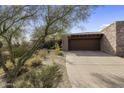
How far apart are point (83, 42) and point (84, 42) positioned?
0.12 m

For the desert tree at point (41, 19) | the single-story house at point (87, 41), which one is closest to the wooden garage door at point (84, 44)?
the single-story house at point (87, 41)

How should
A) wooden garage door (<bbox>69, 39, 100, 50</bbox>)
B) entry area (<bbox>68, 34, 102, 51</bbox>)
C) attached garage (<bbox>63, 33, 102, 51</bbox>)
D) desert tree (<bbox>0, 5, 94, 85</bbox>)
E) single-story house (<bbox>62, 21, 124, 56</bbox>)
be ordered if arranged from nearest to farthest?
desert tree (<bbox>0, 5, 94, 85</bbox>), single-story house (<bbox>62, 21, 124, 56</bbox>), attached garage (<bbox>63, 33, 102, 51</bbox>), entry area (<bbox>68, 34, 102, 51</bbox>), wooden garage door (<bbox>69, 39, 100, 50</bbox>)

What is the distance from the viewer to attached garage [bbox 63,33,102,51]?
71.9 feet

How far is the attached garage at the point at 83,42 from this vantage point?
21.9 meters

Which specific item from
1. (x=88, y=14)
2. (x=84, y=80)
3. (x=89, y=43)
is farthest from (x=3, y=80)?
(x=89, y=43)

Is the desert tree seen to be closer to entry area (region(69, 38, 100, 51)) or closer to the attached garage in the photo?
the attached garage

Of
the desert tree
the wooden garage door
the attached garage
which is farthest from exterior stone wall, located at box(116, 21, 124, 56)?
the desert tree

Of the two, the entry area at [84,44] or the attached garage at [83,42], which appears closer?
the attached garage at [83,42]

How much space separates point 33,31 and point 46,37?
736mm

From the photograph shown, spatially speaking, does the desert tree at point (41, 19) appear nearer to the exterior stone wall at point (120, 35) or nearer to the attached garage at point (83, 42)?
the exterior stone wall at point (120, 35)

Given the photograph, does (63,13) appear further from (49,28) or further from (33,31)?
(33,31)

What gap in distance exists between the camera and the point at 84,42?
2247cm

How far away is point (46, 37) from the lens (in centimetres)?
948
